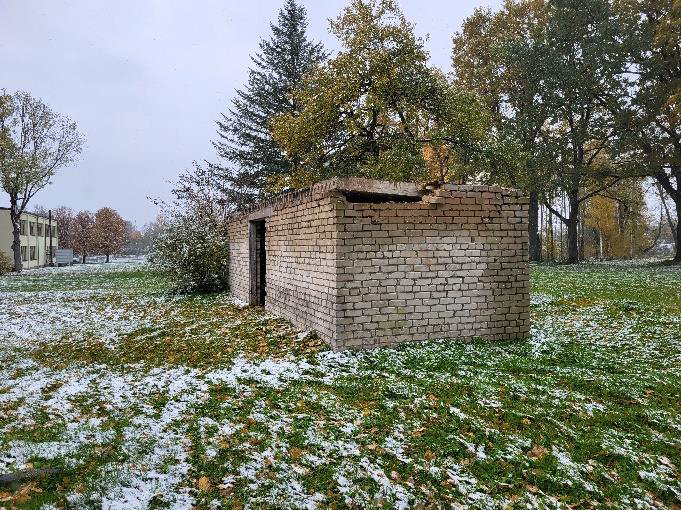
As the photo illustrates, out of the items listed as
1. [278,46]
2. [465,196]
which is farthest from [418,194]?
[278,46]

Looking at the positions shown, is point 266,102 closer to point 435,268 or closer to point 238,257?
point 238,257

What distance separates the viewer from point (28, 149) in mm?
35125

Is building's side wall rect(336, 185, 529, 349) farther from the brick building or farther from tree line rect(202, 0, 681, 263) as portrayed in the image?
tree line rect(202, 0, 681, 263)

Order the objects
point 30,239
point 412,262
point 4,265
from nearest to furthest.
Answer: point 412,262 < point 4,265 < point 30,239

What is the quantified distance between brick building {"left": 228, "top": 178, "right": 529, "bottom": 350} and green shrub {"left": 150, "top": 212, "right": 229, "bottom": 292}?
8676mm

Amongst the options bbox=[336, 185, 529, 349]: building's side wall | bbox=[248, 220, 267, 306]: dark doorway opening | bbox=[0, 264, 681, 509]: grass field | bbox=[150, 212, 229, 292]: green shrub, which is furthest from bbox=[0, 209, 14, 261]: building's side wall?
bbox=[336, 185, 529, 349]: building's side wall

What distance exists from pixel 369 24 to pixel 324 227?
13.3 metres

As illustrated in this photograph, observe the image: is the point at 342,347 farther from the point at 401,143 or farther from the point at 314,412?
the point at 401,143

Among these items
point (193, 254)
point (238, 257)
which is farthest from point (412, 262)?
point (193, 254)

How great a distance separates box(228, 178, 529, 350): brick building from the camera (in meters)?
6.78

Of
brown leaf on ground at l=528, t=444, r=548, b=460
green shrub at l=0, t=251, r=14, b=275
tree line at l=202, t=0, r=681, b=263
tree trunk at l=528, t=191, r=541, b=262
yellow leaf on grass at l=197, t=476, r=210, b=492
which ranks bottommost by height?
brown leaf on ground at l=528, t=444, r=548, b=460

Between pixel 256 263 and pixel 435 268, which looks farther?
pixel 256 263

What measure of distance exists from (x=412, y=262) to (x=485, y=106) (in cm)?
1560

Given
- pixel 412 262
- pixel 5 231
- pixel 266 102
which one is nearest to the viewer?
pixel 412 262
